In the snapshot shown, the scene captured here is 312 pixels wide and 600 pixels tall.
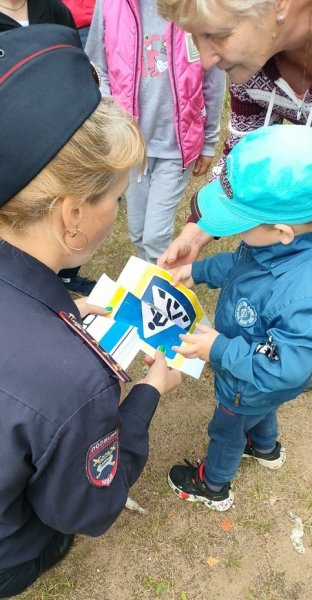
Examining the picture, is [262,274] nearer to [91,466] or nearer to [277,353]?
[277,353]


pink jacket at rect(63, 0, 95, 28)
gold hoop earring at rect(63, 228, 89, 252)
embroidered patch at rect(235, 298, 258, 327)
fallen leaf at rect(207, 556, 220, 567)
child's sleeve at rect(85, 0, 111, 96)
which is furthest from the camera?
pink jacket at rect(63, 0, 95, 28)

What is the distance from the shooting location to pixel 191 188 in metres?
4.78

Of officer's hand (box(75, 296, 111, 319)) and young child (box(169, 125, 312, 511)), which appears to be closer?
young child (box(169, 125, 312, 511))

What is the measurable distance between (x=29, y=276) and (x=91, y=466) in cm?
53

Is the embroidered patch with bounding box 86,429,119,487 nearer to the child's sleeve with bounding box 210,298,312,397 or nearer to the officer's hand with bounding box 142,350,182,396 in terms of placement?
the officer's hand with bounding box 142,350,182,396

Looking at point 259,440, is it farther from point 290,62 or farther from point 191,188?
point 191,188

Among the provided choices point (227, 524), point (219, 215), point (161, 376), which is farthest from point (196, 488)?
point (219, 215)

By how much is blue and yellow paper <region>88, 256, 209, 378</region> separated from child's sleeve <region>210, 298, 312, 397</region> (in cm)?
37

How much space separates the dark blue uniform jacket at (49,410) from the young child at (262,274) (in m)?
0.60

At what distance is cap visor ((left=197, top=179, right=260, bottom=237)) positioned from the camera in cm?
179

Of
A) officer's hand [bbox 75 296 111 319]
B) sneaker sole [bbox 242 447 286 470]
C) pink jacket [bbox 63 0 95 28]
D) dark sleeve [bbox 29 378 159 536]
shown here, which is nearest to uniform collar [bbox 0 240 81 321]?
dark sleeve [bbox 29 378 159 536]

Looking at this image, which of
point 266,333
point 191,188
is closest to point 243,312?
point 266,333

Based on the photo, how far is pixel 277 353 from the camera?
5.84 feet

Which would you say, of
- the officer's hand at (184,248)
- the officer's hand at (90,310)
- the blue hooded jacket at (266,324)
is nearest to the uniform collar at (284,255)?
the blue hooded jacket at (266,324)
